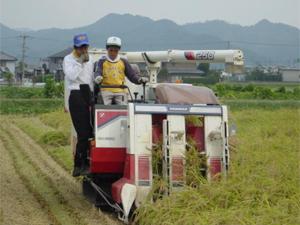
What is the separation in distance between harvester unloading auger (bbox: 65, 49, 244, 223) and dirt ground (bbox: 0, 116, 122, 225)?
41 cm

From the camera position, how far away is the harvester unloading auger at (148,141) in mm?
7137

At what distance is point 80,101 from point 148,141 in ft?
A: 4.46

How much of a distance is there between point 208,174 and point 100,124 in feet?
5.18

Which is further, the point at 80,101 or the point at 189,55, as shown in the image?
the point at 189,55

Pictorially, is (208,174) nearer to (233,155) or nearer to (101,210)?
(233,155)

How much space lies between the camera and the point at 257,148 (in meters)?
10.0

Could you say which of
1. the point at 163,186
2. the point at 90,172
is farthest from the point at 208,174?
the point at 90,172

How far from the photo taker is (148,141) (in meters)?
7.21

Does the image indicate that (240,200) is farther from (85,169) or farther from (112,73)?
(112,73)

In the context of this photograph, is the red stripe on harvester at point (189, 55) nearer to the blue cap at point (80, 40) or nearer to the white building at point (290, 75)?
the blue cap at point (80, 40)

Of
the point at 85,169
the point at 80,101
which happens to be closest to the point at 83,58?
the point at 80,101

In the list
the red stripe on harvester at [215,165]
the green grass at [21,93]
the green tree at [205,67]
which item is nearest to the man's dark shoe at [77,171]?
the red stripe on harvester at [215,165]

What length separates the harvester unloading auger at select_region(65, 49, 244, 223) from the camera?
7137mm

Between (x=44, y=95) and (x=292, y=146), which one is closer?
(x=292, y=146)
